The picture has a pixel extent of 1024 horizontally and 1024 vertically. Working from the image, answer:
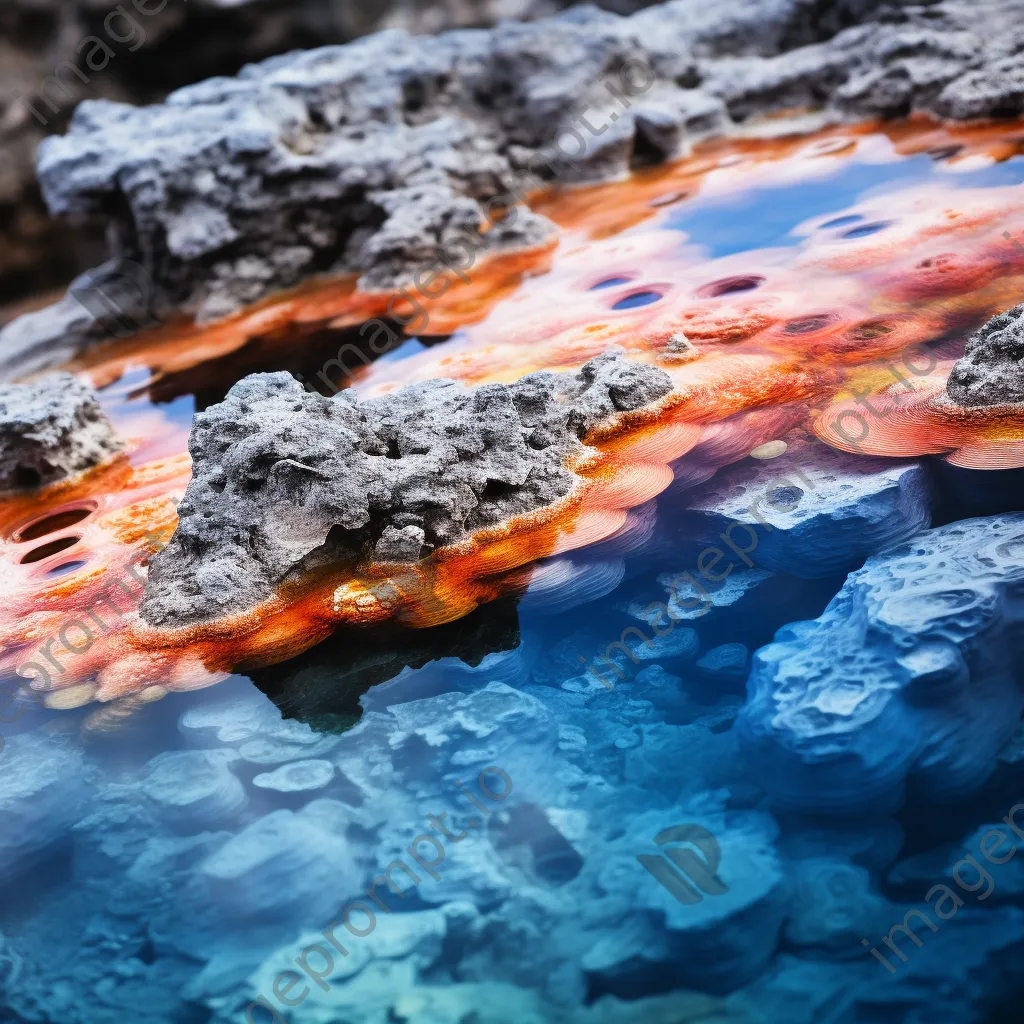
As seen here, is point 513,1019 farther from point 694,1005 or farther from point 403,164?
point 403,164

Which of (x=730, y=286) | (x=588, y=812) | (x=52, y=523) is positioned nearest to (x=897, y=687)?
(x=588, y=812)

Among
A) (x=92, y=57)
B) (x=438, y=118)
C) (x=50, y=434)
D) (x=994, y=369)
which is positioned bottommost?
(x=994, y=369)

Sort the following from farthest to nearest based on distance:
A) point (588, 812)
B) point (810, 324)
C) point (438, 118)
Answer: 1. point (438, 118)
2. point (810, 324)
3. point (588, 812)

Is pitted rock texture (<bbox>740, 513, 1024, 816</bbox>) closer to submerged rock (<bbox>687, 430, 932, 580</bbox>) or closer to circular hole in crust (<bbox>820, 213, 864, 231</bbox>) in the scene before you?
submerged rock (<bbox>687, 430, 932, 580</bbox>)

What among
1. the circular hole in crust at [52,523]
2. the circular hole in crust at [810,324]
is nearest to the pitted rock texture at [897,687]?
the circular hole in crust at [810,324]

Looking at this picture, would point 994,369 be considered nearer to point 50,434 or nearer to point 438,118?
point 50,434

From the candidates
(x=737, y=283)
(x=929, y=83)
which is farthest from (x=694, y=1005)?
(x=929, y=83)
